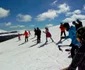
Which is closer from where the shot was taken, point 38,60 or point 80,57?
point 80,57

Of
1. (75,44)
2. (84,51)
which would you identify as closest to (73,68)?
(84,51)

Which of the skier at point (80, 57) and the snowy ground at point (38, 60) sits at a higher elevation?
the skier at point (80, 57)

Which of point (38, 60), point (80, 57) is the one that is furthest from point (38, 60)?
point (80, 57)

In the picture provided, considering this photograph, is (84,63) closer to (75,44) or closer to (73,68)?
(73,68)

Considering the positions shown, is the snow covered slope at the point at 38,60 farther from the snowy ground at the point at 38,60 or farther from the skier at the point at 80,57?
the skier at the point at 80,57

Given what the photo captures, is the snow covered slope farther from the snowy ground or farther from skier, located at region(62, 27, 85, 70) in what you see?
skier, located at region(62, 27, 85, 70)

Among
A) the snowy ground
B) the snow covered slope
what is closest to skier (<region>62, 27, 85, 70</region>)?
the snowy ground

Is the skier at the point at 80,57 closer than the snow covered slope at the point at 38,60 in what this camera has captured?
Yes

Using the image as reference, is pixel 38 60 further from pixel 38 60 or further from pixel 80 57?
pixel 80 57

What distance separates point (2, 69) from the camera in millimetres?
11820

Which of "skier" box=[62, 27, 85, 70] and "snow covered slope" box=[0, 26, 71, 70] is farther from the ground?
"skier" box=[62, 27, 85, 70]

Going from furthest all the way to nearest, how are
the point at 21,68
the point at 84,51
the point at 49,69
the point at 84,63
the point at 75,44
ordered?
the point at 21,68 < the point at 49,69 < the point at 75,44 < the point at 84,63 < the point at 84,51

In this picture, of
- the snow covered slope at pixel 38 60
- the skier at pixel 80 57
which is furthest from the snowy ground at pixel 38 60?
the skier at pixel 80 57

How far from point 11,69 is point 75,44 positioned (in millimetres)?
5236
